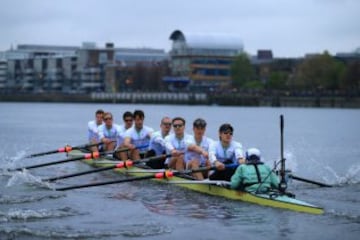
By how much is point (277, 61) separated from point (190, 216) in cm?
13339

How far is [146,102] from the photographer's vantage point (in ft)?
479

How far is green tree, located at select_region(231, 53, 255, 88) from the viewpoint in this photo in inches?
5486

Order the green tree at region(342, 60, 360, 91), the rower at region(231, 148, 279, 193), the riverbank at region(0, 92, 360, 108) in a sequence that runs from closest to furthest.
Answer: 1. the rower at region(231, 148, 279, 193)
2. the green tree at region(342, 60, 360, 91)
3. the riverbank at region(0, 92, 360, 108)

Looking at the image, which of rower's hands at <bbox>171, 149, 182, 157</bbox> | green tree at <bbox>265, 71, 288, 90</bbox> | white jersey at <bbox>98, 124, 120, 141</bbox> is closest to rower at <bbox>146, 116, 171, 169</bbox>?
rower's hands at <bbox>171, 149, 182, 157</bbox>

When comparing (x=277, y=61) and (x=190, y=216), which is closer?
(x=190, y=216)

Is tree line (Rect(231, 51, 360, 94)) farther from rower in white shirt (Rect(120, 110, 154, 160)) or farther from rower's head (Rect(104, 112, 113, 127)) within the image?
rower in white shirt (Rect(120, 110, 154, 160))

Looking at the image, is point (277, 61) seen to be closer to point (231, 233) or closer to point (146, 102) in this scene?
point (146, 102)

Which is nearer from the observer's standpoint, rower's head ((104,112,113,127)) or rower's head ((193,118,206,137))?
rower's head ((193,118,206,137))

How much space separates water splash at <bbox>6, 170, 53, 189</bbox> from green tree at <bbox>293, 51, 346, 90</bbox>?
336 ft

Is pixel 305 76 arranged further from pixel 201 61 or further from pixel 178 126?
pixel 178 126

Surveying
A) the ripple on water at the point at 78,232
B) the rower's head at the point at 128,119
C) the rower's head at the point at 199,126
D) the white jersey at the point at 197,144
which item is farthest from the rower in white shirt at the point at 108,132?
the ripple on water at the point at 78,232


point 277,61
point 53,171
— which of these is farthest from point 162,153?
point 277,61

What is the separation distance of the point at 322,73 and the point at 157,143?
106 metres

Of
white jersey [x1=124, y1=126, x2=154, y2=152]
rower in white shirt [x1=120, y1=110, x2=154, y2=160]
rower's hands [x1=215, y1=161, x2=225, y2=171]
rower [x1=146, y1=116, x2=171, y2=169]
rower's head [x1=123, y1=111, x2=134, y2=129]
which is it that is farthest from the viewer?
rower's head [x1=123, y1=111, x2=134, y2=129]
